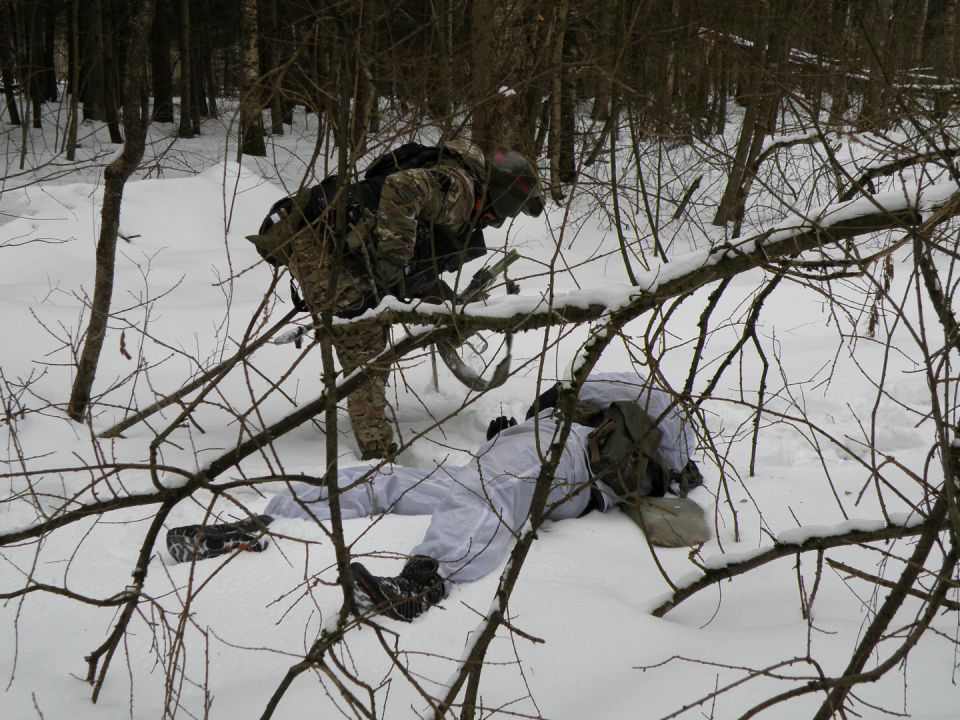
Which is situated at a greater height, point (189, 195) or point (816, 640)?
point (189, 195)

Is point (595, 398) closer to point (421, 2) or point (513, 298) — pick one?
point (513, 298)

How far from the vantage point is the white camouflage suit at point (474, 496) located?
2328 millimetres

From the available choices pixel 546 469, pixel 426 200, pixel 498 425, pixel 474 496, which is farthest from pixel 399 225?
pixel 546 469

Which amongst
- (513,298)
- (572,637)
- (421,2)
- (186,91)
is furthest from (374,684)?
(186,91)

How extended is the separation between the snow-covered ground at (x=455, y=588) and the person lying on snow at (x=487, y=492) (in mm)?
88

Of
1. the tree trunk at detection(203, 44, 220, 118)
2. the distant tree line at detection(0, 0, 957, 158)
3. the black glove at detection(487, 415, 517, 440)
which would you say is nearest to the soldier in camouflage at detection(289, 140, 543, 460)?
the distant tree line at detection(0, 0, 957, 158)

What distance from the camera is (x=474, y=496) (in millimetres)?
2547

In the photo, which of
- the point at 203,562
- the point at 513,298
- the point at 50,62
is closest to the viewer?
the point at 513,298

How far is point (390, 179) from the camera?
283 centimetres

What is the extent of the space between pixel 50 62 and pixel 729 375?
11.9m

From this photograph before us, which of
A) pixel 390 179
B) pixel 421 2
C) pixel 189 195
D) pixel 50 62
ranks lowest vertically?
pixel 189 195

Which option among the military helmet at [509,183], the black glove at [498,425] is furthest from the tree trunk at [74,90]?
the black glove at [498,425]

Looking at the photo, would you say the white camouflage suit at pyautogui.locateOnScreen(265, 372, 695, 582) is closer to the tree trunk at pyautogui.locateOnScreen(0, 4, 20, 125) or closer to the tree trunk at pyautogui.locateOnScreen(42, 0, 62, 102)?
the tree trunk at pyautogui.locateOnScreen(0, 4, 20, 125)

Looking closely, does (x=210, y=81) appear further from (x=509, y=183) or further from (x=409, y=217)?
(x=409, y=217)
